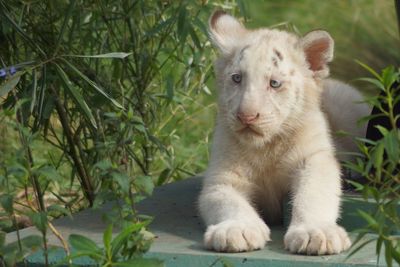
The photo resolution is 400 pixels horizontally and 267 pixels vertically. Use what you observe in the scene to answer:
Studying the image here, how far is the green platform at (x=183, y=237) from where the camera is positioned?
313 centimetres

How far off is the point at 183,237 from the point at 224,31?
86 centimetres

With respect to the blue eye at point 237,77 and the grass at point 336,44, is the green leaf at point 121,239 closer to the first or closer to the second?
the blue eye at point 237,77

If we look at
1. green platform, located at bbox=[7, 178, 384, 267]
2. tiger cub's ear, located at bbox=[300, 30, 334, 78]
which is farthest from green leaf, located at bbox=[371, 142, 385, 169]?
tiger cub's ear, located at bbox=[300, 30, 334, 78]

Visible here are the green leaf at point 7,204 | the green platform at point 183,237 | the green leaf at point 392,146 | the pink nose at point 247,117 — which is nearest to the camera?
the green leaf at point 392,146

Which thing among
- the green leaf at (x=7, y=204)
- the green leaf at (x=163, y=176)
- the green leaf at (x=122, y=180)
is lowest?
the green leaf at (x=163, y=176)

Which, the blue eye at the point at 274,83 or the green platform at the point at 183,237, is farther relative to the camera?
the blue eye at the point at 274,83

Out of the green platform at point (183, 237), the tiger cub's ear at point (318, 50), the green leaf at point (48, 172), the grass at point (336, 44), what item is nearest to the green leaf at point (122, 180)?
the green leaf at point (48, 172)

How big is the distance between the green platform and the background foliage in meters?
0.12

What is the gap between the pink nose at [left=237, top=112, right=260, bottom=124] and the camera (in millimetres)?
3543

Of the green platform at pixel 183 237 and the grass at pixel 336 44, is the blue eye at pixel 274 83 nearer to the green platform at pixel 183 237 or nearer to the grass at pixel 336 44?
the green platform at pixel 183 237

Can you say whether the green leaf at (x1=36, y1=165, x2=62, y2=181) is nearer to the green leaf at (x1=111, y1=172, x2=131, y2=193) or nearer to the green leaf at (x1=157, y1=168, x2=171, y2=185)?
the green leaf at (x1=111, y1=172, x2=131, y2=193)

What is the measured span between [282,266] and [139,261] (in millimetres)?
558

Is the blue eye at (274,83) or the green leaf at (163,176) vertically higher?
the blue eye at (274,83)

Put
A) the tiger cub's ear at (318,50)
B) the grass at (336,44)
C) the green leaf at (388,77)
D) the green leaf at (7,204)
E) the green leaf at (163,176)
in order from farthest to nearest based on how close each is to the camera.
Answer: the grass at (336,44)
the green leaf at (163,176)
the tiger cub's ear at (318,50)
the green leaf at (7,204)
the green leaf at (388,77)
